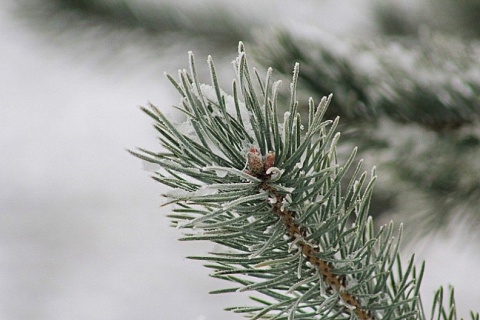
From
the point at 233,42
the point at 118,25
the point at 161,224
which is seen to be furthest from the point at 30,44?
the point at 161,224

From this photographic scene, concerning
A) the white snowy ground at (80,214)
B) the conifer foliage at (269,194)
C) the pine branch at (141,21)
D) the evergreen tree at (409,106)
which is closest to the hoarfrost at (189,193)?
the conifer foliage at (269,194)

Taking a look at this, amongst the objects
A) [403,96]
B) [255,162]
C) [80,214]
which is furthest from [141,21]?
[80,214]

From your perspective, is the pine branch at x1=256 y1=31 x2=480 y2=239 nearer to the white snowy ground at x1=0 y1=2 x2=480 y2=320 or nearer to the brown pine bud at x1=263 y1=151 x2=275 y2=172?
the brown pine bud at x1=263 y1=151 x2=275 y2=172

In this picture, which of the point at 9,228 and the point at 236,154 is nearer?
the point at 236,154

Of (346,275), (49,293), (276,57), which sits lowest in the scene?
(346,275)

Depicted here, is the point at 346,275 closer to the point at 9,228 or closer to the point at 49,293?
the point at 49,293

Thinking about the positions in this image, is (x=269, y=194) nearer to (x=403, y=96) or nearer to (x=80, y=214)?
(x=403, y=96)

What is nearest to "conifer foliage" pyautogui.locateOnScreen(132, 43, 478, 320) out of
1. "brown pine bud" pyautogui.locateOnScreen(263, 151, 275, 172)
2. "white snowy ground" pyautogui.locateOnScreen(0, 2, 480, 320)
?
"brown pine bud" pyautogui.locateOnScreen(263, 151, 275, 172)
